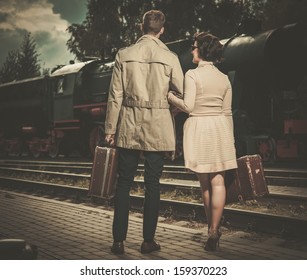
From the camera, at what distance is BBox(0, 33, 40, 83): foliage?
26391 mm

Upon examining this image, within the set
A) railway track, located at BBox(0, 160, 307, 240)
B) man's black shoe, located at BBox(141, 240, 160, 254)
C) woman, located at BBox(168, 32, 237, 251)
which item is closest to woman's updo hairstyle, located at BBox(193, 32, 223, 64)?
woman, located at BBox(168, 32, 237, 251)

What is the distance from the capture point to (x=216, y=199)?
3785 mm

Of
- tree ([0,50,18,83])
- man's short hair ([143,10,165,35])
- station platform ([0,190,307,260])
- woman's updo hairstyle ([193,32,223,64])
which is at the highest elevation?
tree ([0,50,18,83])

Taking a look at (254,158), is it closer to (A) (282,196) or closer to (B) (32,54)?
(A) (282,196)

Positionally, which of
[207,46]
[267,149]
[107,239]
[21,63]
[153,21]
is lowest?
[107,239]

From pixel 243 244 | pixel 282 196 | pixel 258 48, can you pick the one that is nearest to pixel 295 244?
pixel 243 244

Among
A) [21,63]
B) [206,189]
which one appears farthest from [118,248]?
[21,63]

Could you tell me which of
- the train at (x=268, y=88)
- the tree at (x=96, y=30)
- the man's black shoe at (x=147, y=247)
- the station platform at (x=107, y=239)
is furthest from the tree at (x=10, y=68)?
the man's black shoe at (x=147, y=247)

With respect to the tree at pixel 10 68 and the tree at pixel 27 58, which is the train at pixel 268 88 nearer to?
the tree at pixel 27 58

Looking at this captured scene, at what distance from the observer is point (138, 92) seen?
3623 mm

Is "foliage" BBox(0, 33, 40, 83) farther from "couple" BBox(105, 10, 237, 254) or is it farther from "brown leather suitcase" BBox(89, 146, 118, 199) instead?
"couple" BBox(105, 10, 237, 254)

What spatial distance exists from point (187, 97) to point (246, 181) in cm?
97

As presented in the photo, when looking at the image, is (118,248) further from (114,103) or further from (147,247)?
(114,103)

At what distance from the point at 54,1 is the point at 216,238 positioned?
9.85 ft
